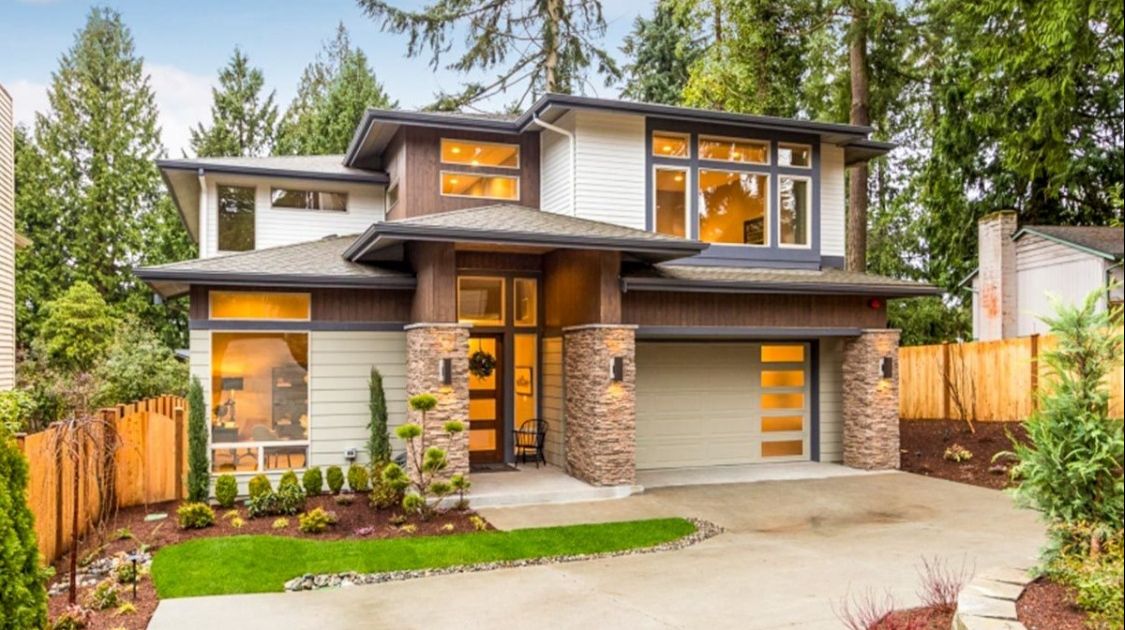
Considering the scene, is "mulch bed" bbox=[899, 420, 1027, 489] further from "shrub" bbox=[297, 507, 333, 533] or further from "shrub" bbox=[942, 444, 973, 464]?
"shrub" bbox=[297, 507, 333, 533]

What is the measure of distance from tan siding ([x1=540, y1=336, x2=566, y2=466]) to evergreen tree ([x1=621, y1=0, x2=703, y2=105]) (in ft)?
53.2

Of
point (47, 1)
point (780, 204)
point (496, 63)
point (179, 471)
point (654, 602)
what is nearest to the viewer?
point (654, 602)

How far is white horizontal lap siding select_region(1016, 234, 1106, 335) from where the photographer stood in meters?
16.3

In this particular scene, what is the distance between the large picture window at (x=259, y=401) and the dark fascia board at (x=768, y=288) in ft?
15.9

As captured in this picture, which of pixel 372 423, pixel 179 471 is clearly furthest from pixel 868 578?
pixel 179 471

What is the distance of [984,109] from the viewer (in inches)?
723

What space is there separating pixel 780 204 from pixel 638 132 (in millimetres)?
2835

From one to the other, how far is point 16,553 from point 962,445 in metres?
13.6

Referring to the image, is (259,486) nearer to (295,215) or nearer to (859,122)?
(295,215)

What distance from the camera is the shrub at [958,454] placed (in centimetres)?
1247

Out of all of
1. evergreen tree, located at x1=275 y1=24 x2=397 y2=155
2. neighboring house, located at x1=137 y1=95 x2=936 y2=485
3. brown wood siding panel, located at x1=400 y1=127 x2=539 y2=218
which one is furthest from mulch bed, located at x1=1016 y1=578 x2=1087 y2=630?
evergreen tree, located at x1=275 y1=24 x2=397 y2=155

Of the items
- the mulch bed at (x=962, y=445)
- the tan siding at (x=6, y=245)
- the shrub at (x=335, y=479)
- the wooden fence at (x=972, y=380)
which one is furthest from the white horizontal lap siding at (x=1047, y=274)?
the tan siding at (x=6, y=245)

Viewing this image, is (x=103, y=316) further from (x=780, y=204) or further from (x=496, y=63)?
(x=780, y=204)

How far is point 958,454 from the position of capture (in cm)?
1256
